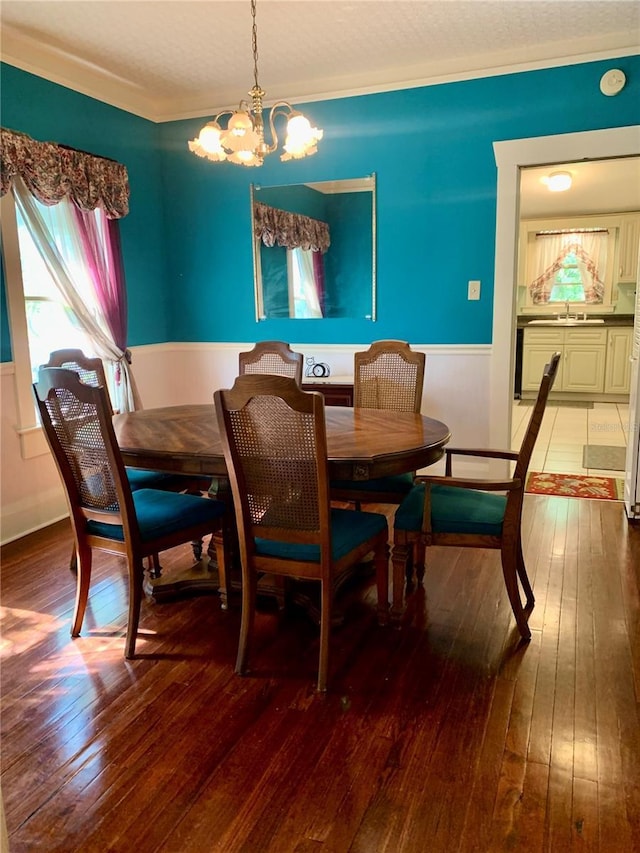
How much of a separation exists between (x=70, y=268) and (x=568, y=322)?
5.90 meters

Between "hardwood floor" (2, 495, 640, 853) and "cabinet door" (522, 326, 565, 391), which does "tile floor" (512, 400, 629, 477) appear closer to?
"cabinet door" (522, 326, 565, 391)

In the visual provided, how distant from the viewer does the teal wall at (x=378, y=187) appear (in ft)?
12.3

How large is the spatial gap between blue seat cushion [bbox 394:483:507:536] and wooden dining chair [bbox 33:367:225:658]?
80cm

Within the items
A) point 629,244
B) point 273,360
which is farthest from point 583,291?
point 273,360

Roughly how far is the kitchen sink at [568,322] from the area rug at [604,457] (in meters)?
2.53

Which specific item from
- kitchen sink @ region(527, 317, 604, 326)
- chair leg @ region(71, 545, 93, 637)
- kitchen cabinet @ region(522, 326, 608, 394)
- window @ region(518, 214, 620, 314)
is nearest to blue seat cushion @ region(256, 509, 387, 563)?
chair leg @ region(71, 545, 93, 637)

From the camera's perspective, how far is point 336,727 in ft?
6.25

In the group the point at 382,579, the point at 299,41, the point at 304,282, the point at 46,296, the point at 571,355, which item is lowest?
the point at 382,579

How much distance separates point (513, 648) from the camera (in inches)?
91.2

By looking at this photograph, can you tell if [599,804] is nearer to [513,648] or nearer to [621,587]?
[513,648]

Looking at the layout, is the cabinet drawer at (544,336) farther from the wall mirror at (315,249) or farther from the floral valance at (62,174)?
the floral valance at (62,174)

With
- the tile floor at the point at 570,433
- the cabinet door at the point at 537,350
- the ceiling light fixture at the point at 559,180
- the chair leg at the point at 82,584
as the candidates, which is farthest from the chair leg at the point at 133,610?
the cabinet door at the point at 537,350

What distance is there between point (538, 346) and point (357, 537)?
604 cm

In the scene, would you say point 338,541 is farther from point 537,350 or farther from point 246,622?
point 537,350
